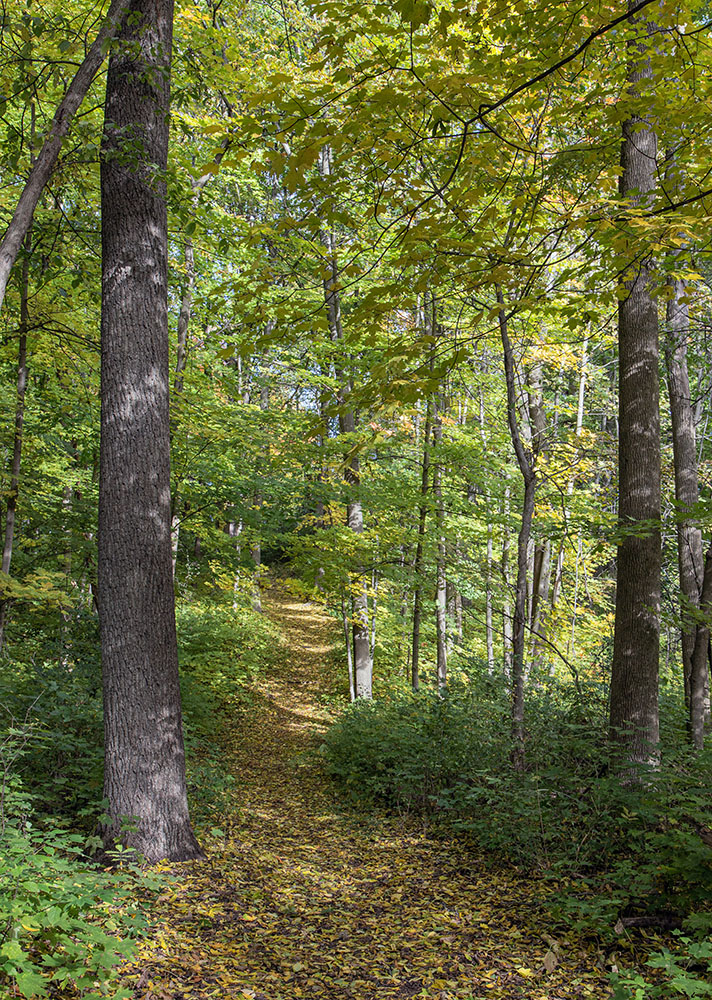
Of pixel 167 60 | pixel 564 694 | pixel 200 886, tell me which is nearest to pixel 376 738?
pixel 564 694

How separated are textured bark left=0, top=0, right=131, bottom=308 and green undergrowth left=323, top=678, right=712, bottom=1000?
4.48 m

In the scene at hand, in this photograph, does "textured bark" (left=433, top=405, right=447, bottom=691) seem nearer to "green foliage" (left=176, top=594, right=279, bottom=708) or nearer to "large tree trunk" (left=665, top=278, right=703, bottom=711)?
"large tree trunk" (left=665, top=278, right=703, bottom=711)

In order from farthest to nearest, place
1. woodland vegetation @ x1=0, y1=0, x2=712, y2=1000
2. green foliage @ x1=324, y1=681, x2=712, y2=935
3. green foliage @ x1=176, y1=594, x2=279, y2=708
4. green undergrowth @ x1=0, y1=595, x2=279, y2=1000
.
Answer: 1. green foliage @ x1=176, y1=594, x2=279, y2=708
2. green foliage @ x1=324, y1=681, x2=712, y2=935
3. woodland vegetation @ x1=0, y1=0, x2=712, y2=1000
4. green undergrowth @ x1=0, y1=595, x2=279, y2=1000

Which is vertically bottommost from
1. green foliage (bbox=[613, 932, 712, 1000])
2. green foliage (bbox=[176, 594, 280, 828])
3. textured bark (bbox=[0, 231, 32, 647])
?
green foliage (bbox=[176, 594, 280, 828])

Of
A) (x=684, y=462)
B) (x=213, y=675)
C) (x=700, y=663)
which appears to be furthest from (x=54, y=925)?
(x=213, y=675)

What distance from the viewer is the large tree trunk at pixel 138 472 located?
4.40 metres

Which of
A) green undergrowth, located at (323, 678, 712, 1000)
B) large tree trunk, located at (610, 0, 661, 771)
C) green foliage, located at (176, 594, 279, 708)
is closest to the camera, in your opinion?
green undergrowth, located at (323, 678, 712, 1000)

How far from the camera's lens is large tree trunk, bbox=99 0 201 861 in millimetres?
4402

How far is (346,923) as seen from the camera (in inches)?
163

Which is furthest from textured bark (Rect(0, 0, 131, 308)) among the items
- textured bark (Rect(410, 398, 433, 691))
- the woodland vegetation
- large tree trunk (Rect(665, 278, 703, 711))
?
large tree trunk (Rect(665, 278, 703, 711))

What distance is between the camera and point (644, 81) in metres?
3.42

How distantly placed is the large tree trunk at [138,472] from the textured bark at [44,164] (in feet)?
2.47

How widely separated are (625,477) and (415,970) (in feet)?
13.5

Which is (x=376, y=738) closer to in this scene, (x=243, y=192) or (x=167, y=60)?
(x=167, y=60)
